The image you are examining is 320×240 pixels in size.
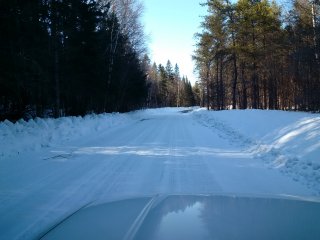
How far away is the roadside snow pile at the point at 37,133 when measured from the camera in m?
11.5

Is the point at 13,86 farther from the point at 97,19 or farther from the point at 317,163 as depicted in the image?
the point at 97,19

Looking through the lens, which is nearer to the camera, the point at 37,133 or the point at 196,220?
the point at 196,220

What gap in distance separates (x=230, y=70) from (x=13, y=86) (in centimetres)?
3747

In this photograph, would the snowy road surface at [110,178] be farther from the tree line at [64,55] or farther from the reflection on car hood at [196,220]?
the tree line at [64,55]

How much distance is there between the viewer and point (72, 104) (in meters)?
28.5

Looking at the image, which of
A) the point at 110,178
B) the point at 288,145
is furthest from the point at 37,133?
the point at 288,145

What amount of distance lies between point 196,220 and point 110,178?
541cm

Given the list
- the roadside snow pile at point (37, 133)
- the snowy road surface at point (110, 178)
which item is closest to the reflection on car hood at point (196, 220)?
the snowy road surface at point (110, 178)

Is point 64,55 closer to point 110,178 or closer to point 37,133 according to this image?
point 37,133

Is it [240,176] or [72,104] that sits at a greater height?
[72,104]

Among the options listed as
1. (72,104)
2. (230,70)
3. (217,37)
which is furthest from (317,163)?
(230,70)

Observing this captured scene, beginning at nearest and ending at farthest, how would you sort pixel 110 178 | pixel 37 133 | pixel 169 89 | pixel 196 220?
pixel 196 220 → pixel 110 178 → pixel 37 133 → pixel 169 89

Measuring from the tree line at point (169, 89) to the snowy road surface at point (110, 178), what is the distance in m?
88.5

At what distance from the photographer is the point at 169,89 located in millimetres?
117312
